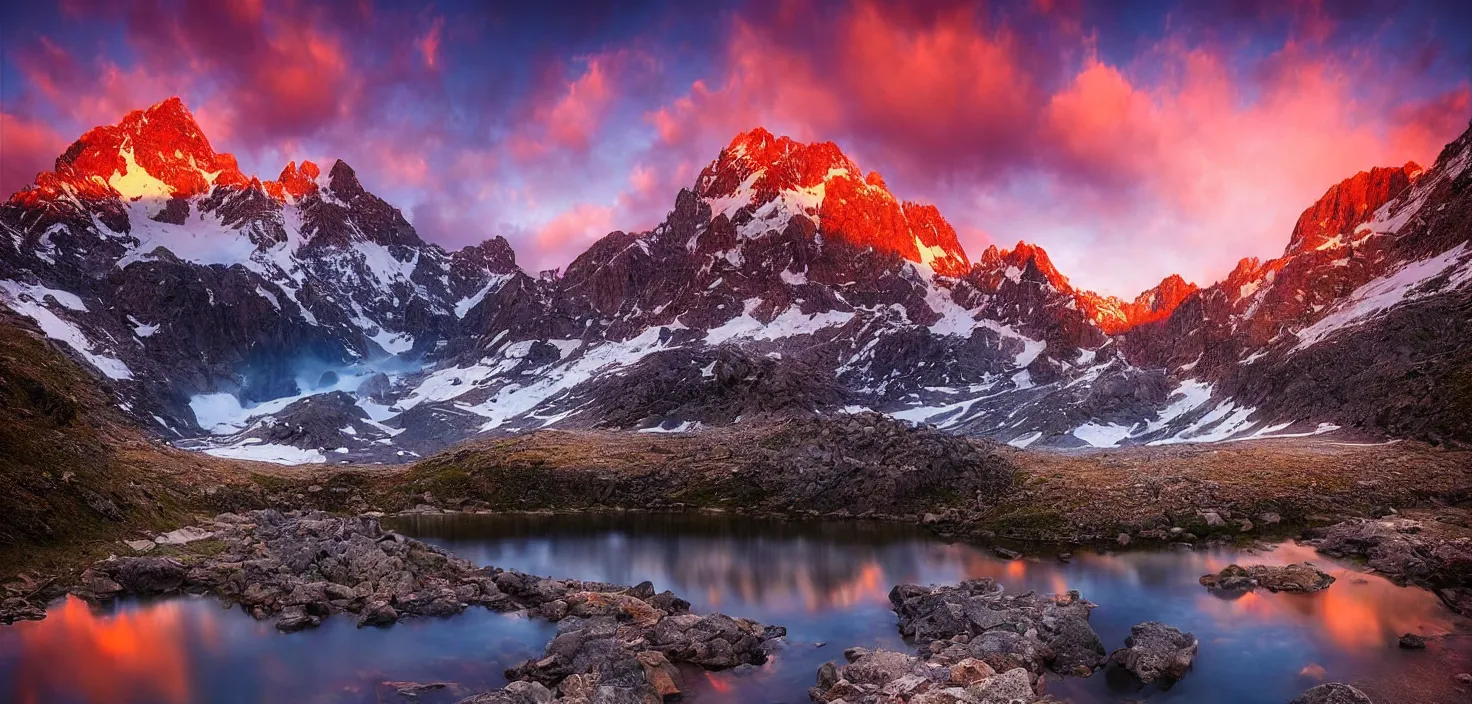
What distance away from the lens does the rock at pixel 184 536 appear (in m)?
57.7

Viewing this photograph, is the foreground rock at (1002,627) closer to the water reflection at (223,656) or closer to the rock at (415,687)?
the water reflection at (223,656)

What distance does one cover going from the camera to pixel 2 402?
5875 cm

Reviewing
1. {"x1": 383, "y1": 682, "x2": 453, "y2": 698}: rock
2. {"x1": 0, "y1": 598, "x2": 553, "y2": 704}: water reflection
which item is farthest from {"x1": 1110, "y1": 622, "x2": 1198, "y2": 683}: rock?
{"x1": 383, "y1": 682, "x2": 453, "y2": 698}: rock

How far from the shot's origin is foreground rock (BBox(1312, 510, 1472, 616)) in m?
50.8

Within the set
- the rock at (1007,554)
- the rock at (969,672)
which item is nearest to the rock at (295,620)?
the rock at (969,672)

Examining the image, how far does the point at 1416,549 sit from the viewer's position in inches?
2242

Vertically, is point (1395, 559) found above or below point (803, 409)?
below

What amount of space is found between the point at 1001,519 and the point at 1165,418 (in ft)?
451

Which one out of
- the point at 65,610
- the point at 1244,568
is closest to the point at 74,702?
the point at 65,610

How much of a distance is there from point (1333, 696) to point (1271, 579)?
25.7 m

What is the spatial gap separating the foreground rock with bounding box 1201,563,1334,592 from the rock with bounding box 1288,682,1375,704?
75.0 feet

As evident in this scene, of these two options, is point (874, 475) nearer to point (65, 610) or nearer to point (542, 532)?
point (542, 532)

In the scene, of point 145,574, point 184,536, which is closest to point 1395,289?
point 184,536

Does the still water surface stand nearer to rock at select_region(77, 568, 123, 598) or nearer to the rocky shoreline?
rock at select_region(77, 568, 123, 598)
